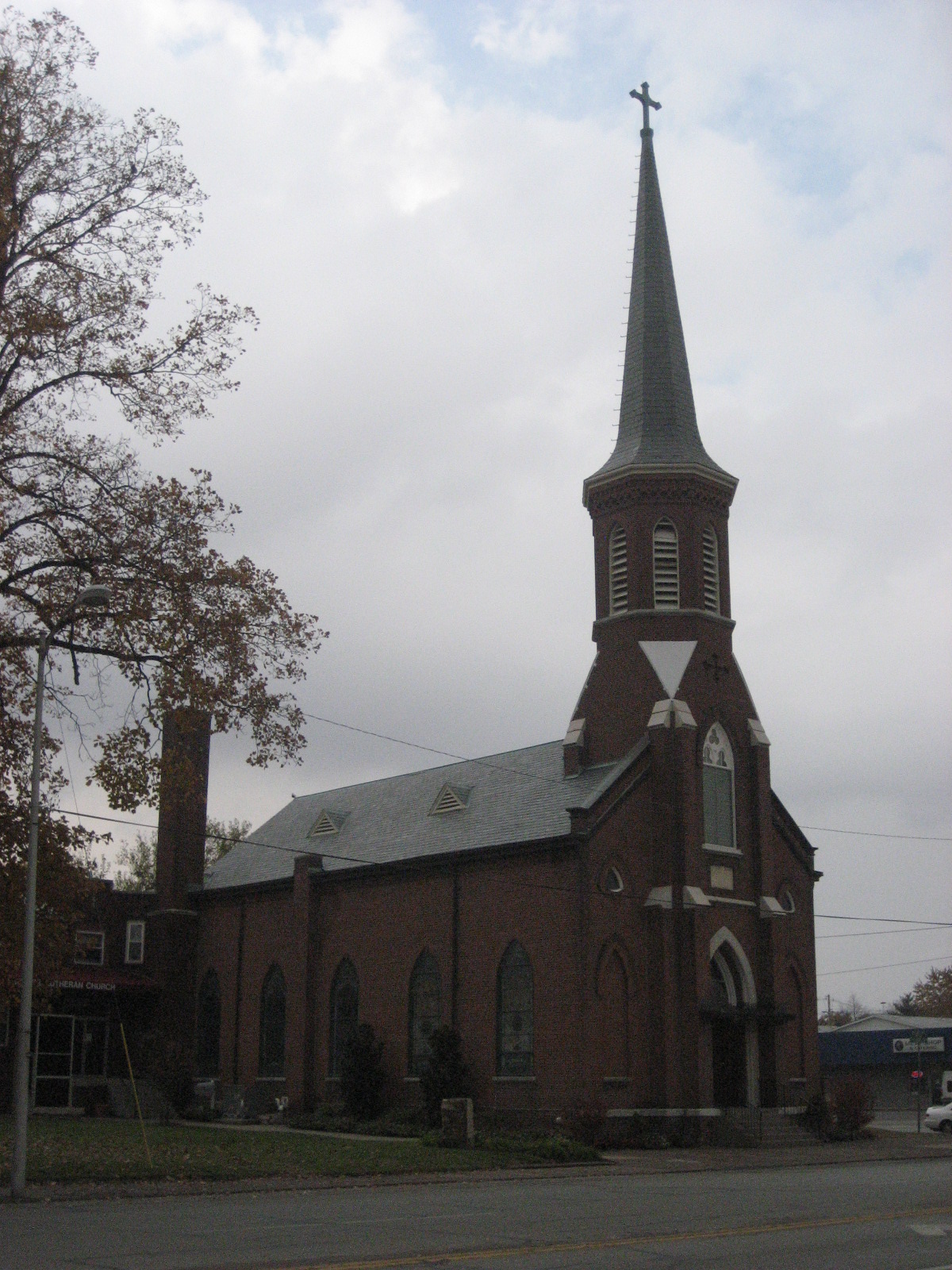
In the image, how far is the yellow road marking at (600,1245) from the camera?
12.1 m

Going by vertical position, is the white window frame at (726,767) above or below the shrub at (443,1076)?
above

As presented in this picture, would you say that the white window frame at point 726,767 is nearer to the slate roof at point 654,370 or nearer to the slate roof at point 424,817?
the slate roof at point 424,817

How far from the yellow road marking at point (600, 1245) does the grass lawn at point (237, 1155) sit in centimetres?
998

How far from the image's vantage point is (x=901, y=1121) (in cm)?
5597

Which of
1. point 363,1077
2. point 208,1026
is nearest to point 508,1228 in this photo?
point 363,1077

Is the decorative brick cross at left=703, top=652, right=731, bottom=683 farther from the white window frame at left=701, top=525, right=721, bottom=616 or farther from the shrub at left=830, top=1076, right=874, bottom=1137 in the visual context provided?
the shrub at left=830, top=1076, right=874, bottom=1137

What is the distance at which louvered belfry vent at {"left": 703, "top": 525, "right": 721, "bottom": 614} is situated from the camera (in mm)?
41188

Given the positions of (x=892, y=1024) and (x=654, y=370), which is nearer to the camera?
(x=654, y=370)

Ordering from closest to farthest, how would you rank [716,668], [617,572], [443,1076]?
[443,1076] → [716,668] → [617,572]

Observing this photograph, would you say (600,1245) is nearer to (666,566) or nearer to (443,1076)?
(443,1076)

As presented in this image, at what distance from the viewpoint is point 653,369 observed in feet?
143

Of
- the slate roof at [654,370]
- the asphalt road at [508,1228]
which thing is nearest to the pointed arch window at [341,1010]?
the slate roof at [654,370]

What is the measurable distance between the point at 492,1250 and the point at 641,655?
1066 inches

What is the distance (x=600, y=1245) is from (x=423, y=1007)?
2719cm
